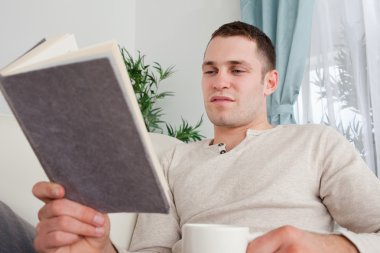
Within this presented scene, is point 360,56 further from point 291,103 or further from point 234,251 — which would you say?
Answer: point 234,251

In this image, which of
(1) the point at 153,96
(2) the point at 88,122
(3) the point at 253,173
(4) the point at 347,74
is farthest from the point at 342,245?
(1) the point at 153,96

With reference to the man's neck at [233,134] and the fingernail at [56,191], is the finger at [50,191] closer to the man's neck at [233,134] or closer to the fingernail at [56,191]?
the fingernail at [56,191]

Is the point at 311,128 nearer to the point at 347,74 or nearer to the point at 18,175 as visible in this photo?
the point at 18,175

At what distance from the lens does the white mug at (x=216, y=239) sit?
0.56 metres

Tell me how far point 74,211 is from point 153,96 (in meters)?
2.53

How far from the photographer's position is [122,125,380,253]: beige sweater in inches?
42.4

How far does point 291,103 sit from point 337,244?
5.39 feet

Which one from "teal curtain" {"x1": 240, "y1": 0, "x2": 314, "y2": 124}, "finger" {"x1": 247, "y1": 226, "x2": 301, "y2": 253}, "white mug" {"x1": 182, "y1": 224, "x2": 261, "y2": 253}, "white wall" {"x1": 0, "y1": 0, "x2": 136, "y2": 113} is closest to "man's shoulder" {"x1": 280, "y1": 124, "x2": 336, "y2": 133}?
"finger" {"x1": 247, "y1": 226, "x2": 301, "y2": 253}

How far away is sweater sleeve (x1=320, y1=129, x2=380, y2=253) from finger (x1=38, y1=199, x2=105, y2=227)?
25.7 inches

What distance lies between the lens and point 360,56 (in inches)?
86.4

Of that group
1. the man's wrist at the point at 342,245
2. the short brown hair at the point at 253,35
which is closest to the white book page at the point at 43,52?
the man's wrist at the point at 342,245

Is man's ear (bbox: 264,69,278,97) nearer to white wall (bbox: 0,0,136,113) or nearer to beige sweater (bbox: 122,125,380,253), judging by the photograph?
beige sweater (bbox: 122,125,380,253)

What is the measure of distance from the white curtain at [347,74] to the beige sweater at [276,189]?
0.99 m

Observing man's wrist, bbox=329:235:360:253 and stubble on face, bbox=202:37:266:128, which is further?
stubble on face, bbox=202:37:266:128
